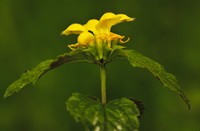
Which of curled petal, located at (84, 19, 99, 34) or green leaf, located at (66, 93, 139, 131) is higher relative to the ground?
curled petal, located at (84, 19, 99, 34)

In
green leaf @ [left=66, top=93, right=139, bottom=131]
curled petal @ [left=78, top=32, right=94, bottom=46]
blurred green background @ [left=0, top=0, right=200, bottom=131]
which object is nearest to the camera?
green leaf @ [left=66, top=93, right=139, bottom=131]

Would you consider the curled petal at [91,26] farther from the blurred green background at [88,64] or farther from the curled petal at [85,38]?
the blurred green background at [88,64]

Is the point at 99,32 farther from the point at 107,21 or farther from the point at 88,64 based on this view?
the point at 88,64

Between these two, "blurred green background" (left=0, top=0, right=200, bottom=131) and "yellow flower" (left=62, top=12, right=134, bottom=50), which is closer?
"yellow flower" (left=62, top=12, right=134, bottom=50)

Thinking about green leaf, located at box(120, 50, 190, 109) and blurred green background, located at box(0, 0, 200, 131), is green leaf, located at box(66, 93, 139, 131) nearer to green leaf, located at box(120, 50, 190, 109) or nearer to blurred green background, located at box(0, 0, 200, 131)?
green leaf, located at box(120, 50, 190, 109)

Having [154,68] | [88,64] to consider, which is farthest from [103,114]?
[88,64]

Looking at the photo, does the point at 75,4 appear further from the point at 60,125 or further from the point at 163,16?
the point at 60,125

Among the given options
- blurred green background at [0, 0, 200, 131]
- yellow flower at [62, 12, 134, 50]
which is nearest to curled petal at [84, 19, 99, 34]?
yellow flower at [62, 12, 134, 50]

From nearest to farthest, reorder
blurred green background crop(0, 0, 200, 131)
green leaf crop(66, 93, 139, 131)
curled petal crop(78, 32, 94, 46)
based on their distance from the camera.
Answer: green leaf crop(66, 93, 139, 131)
curled petal crop(78, 32, 94, 46)
blurred green background crop(0, 0, 200, 131)
